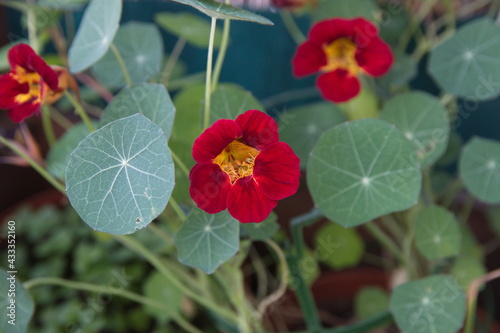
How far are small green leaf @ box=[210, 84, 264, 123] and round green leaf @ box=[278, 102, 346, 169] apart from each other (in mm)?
204

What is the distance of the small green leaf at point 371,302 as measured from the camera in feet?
3.57

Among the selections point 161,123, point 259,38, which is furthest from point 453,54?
point 259,38

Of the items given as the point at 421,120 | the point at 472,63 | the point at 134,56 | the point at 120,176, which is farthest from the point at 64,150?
the point at 472,63

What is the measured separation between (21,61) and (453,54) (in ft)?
2.29

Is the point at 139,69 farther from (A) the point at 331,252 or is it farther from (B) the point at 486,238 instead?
(B) the point at 486,238

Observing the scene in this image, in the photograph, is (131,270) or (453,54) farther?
(131,270)

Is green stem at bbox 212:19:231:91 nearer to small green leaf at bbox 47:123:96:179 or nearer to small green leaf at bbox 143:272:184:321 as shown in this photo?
small green leaf at bbox 47:123:96:179

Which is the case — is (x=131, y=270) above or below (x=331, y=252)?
below

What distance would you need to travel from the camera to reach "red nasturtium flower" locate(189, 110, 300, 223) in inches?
18.8

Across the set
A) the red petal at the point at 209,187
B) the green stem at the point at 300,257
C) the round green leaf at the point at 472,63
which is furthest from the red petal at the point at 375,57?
the red petal at the point at 209,187

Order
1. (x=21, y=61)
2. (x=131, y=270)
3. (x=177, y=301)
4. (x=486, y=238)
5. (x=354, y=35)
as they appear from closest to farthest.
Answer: (x=21, y=61)
(x=354, y=35)
(x=177, y=301)
(x=131, y=270)
(x=486, y=238)

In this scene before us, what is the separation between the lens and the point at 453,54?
806 millimetres

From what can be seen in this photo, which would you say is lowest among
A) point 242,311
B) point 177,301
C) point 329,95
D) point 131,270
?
point 131,270

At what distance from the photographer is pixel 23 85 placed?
0.61m
